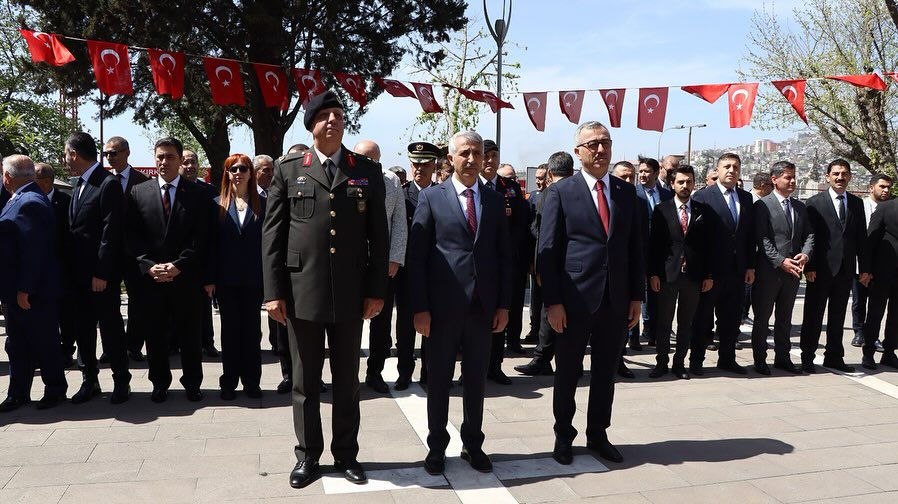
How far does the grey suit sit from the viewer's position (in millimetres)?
6770

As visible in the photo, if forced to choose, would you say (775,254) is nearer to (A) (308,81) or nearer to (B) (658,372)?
(B) (658,372)

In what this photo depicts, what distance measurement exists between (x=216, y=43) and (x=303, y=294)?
48.1 ft

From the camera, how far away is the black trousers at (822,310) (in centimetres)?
688

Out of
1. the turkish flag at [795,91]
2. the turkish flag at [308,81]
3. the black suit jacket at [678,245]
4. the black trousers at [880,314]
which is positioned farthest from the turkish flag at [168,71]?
the black trousers at [880,314]

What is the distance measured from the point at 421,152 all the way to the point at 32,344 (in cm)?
345

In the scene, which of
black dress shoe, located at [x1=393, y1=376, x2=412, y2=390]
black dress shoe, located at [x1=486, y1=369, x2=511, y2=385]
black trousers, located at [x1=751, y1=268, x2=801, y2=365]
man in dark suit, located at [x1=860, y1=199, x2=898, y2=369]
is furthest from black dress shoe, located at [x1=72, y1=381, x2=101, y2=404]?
man in dark suit, located at [x1=860, y1=199, x2=898, y2=369]

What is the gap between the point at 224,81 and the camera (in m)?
11.8

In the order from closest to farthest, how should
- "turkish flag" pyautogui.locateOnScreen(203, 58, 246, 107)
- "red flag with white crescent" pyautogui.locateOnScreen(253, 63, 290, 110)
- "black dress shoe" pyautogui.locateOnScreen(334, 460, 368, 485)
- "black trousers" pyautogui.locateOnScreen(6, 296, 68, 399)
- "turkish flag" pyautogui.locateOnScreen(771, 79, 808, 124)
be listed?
"black dress shoe" pyautogui.locateOnScreen(334, 460, 368, 485), "black trousers" pyautogui.locateOnScreen(6, 296, 68, 399), "turkish flag" pyautogui.locateOnScreen(771, 79, 808, 124), "turkish flag" pyautogui.locateOnScreen(203, 58, 246, 107), "red flag with white crescent" pyautogui.locateOnScreen(253, 63, 290, 110)

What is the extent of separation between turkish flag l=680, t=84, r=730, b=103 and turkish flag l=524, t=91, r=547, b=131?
103 inches

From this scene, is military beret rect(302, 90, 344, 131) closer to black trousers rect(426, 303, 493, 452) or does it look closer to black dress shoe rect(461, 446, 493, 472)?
black trousers rect(426, 303, 493, 452)

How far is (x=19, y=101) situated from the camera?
1052 inches

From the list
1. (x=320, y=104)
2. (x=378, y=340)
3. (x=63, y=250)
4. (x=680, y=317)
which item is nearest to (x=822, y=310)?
(x=680, y=317)

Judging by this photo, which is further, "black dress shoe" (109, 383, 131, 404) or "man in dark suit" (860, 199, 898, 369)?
"man in dark suit" (860, 199, 898, 369)

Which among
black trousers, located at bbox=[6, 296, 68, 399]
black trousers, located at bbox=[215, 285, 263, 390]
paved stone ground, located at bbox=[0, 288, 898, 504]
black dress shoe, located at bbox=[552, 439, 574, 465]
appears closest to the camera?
paved stone ground, located at bbox=[0, 288, 898, 504]
